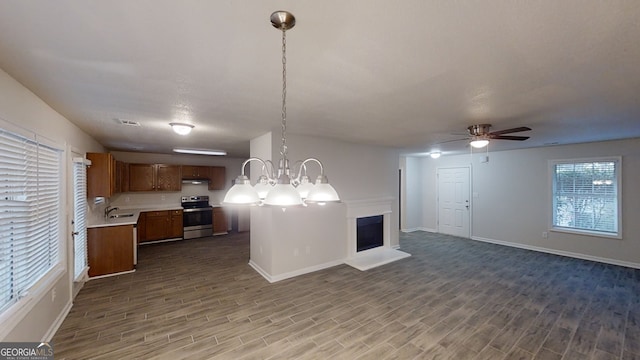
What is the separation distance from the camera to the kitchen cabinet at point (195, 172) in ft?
24.1

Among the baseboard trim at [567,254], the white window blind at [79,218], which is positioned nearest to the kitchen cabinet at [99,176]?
the white window blind at [79,218]

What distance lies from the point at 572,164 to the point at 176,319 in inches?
315

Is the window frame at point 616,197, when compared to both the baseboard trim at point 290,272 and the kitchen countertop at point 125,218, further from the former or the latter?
the kitchen countertop at point 125,218

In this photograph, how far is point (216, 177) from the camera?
778 centimetres

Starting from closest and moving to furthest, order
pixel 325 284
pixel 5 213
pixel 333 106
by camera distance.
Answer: pixel 5 213 < pixel 333 106 < pixel 325 284

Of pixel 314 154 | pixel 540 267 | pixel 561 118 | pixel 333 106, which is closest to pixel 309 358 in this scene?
pixel 333 106

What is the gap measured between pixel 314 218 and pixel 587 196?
19.5ft

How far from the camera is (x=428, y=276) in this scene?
4324 mm

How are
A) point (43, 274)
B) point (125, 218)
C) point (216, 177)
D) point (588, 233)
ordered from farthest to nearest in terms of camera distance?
point (216, 177)
point (588, 233)
point (125, 218)
point (43, 274)

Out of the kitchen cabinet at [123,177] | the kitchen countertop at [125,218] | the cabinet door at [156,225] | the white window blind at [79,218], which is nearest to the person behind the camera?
the white window blind at [79,218]

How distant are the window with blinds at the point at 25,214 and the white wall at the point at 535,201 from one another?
27.8 feet

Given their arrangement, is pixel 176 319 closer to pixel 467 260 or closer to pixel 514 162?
pixel 467 260

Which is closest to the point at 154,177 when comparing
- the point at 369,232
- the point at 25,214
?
the point at 25,214

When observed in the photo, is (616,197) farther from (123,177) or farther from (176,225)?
(123,177)
